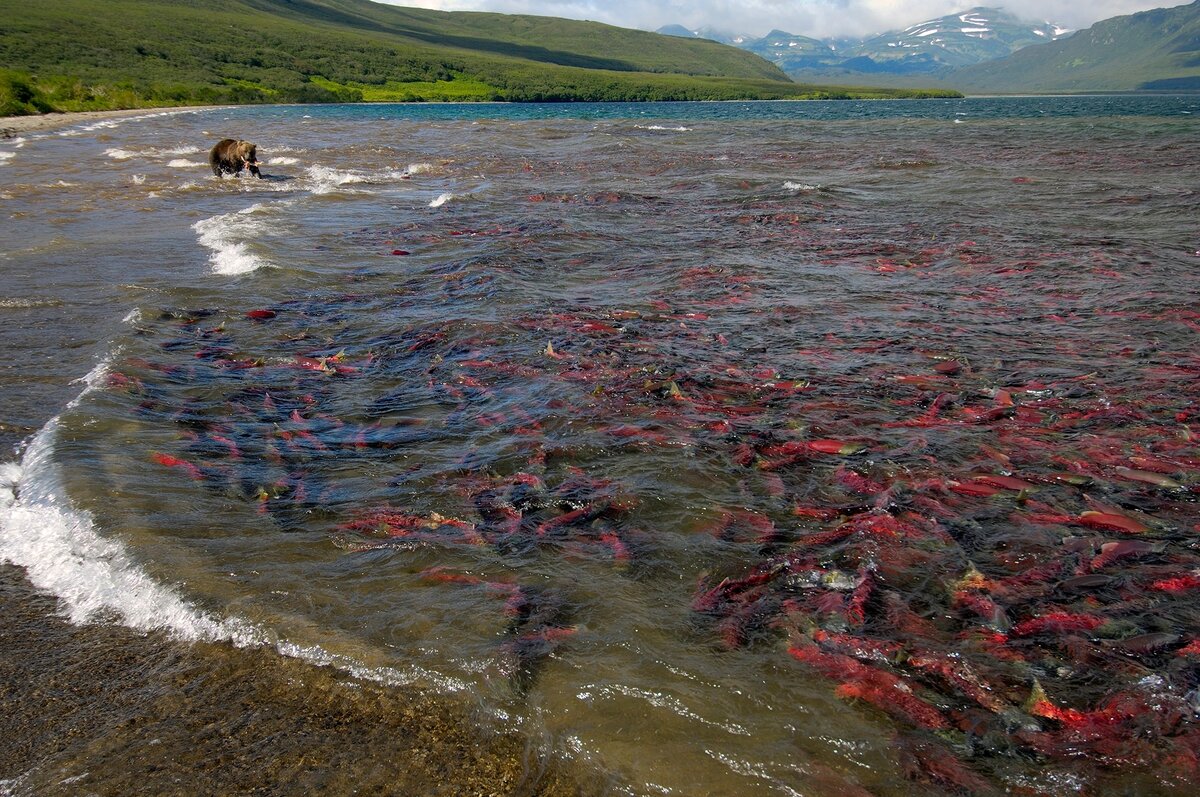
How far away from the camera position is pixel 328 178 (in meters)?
26.5

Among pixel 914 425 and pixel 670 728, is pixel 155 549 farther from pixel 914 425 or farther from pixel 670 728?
pixel 914 425

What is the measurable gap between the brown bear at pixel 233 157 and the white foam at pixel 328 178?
206cm

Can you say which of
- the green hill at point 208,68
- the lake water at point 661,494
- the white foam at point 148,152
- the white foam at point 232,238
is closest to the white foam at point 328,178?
the white foam at point 232,238

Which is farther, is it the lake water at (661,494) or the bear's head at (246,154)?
the bear's head at (246,154)

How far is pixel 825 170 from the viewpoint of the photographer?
2883 centimetres

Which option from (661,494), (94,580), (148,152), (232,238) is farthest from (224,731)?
(148,152)

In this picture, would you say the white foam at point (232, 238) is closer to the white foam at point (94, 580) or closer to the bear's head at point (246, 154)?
the bear's head at point (246, 154)

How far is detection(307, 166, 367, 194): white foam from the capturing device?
23.8m

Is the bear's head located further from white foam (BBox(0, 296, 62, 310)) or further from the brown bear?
white foam (BBox(0, 296, 62, 310))

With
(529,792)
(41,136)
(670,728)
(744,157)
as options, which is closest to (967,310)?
(670,728)

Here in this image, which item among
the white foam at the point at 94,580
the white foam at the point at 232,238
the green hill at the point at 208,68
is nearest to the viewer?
the white foam at the point at 94,580

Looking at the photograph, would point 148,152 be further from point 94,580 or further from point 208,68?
point 208,68

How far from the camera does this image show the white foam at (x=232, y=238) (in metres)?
12.9

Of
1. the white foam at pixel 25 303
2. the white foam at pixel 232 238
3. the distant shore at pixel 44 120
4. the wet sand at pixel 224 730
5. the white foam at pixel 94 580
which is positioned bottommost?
the wet sand at pixel 224 730
